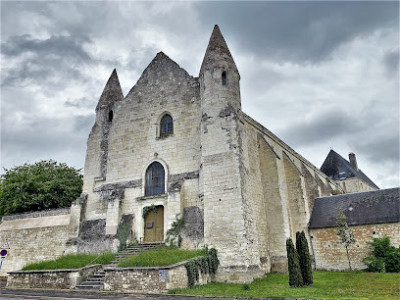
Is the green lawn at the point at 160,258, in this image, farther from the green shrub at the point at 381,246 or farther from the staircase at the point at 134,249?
the green shrub at the point at 381,246

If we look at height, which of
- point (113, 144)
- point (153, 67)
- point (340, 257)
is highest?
point (153, 67)

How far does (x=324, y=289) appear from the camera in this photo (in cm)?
1152

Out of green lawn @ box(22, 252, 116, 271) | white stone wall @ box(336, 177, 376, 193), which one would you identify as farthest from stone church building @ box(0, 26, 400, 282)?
white stone wall @ box(336, 177, 376, 193)

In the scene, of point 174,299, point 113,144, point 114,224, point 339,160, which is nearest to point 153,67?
point 113,144

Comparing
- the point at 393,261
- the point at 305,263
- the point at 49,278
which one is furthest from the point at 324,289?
the point at 49,278

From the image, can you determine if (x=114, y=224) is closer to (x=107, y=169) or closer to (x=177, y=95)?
(x=107, y=169)

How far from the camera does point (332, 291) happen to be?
436 inches

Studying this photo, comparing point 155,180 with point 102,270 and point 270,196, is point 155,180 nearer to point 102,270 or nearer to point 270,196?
point 102,270

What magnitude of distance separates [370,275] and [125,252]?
38.8 ft

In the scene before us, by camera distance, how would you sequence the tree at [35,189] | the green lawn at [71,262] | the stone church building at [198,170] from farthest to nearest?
the tree at [35,189] → the stone church building at [198,170] → the green lawn at [71,262]

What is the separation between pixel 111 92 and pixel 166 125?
19.6 ft

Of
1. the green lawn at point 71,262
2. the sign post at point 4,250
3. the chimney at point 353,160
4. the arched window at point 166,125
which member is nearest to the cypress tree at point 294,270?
the green lawn at point 71,262

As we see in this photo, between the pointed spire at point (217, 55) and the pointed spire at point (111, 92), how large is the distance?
7468mm

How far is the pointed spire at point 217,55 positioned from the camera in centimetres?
1862
